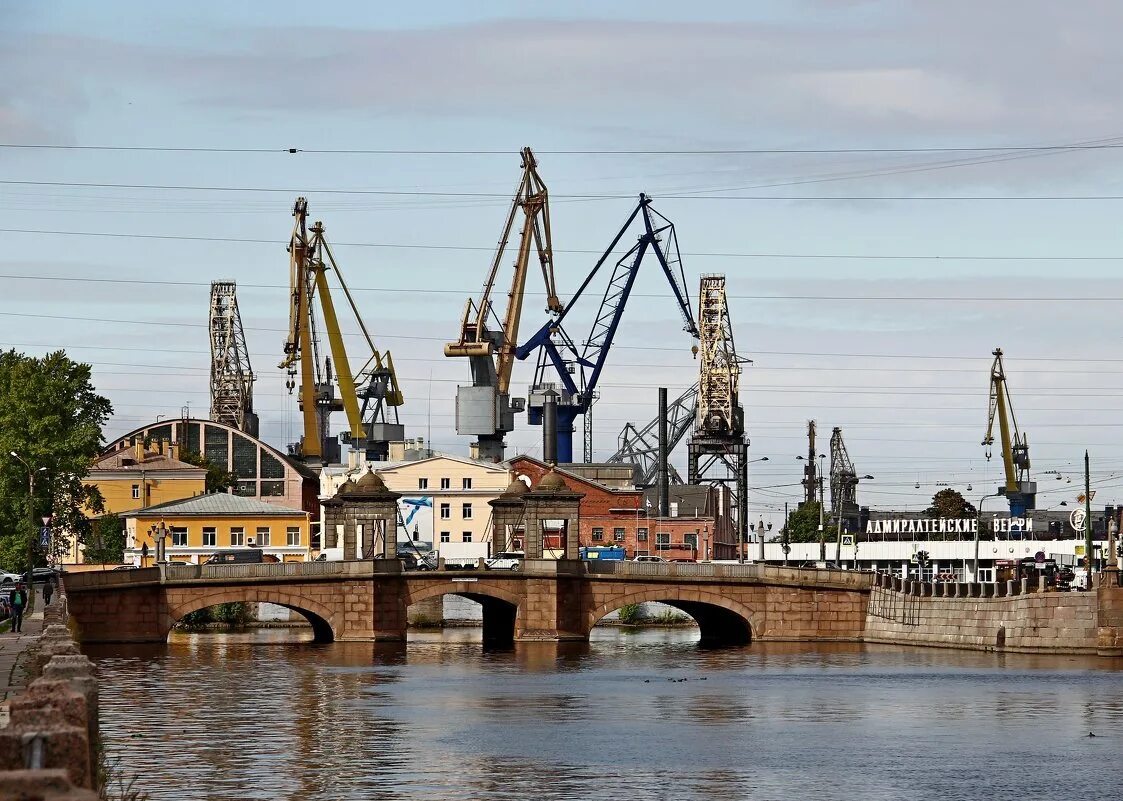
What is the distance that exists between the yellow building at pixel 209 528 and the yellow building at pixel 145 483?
608 inches

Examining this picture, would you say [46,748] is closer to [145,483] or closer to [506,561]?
[506,561]

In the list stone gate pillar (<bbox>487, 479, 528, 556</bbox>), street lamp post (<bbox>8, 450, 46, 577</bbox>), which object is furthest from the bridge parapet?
street lamp post (<bbox>8, 450, 46, 577</bbox>)

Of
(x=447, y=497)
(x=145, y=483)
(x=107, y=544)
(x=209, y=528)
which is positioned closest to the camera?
(x=107, y=544)

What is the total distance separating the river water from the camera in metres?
52.2

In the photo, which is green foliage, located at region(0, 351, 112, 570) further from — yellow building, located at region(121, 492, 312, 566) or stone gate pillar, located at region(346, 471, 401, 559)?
yellow building, located at region(121, 492, 312, 566)

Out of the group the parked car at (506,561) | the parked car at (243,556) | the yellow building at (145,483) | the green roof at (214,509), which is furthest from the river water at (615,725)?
the yellow building at (145,483)

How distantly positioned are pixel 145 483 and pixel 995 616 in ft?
326

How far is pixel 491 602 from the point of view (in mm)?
129125

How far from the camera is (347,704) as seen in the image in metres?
76.2

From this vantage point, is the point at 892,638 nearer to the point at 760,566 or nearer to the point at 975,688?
the point at 760,566

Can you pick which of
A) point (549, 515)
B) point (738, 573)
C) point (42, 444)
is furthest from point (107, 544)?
point (738, 573)

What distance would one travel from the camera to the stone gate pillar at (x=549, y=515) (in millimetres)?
122250

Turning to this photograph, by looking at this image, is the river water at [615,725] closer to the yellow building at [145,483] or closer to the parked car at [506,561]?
the parked car at [506,561]

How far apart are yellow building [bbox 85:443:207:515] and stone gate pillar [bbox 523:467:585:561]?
69.7m
